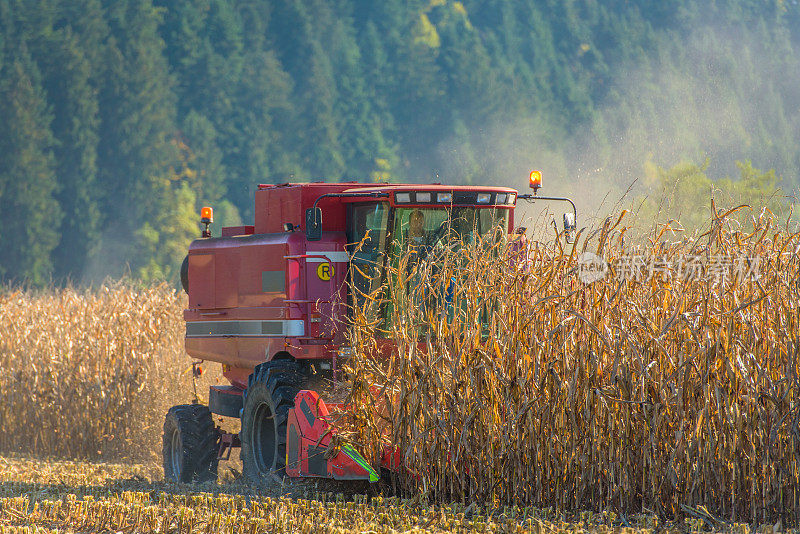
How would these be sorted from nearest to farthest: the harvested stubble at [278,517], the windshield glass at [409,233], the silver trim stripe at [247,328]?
the harvested stubble at [278,517]
the windshield glass at [409,233]
the silver trim stripe at [247,328]

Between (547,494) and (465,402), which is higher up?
(465,402)

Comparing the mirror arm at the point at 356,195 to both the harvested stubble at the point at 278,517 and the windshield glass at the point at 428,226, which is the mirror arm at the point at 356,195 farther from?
the harvested stubble at the point at 278,517

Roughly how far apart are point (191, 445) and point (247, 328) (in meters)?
1.24

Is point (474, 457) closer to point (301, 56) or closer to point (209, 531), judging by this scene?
point (209, 531)

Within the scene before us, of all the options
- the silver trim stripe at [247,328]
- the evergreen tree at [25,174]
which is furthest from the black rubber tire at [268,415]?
the evergreen tree at [25,174]

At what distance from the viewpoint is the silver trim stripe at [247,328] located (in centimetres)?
796

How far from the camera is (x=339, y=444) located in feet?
21.7

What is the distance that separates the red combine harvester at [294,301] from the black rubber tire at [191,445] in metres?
0.01

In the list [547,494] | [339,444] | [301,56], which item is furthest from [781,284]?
[301,56]

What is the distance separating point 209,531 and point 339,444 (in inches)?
46.7

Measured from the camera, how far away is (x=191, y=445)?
29.8 ft

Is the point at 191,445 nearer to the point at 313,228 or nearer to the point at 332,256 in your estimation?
the point at 332,256

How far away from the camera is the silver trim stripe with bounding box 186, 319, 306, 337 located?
7.96 meters

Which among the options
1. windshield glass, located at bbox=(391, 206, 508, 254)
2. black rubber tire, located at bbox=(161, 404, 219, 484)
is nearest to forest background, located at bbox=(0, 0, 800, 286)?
black rubber tire, located at bbox=(161, 404, 219, 484)
